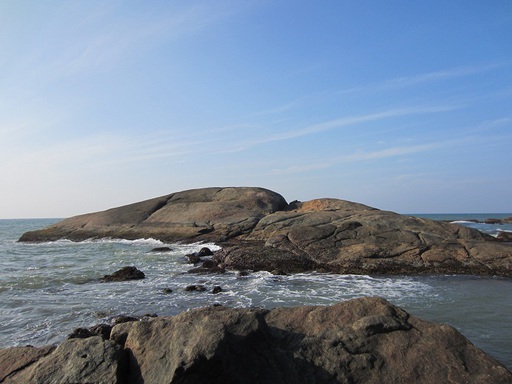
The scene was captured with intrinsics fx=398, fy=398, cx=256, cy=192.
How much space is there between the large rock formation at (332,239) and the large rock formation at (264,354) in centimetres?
1114

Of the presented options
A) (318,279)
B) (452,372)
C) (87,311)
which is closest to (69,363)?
(452,372)

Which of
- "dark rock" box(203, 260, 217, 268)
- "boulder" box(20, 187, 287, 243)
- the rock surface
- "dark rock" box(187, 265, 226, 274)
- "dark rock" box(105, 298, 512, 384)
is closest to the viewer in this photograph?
"dark rock" box(105, 298, 512, 384)

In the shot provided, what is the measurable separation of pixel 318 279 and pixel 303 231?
16.6ft

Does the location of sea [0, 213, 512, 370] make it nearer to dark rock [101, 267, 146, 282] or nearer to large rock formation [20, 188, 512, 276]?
dark rock [101, 267, 146, 282]

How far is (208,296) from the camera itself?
12.4m

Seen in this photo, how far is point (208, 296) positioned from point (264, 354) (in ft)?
26.2

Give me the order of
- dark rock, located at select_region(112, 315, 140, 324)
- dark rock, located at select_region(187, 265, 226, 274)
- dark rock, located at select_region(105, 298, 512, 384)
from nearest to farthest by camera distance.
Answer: dark rock, located at select_region(105, 298, 512, 384) → dark rock, located at select_region(112, 315, 140, 324) → dark rock, located at select_region(187, 265, 226, 274)

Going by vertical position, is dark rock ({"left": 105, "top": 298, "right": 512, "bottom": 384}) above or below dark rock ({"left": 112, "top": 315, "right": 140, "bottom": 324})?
above

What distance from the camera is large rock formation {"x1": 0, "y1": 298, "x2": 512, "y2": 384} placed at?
4273mm

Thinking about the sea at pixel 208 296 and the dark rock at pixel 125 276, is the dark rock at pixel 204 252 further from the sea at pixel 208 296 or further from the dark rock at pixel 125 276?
the dark rock at pixel 125 276

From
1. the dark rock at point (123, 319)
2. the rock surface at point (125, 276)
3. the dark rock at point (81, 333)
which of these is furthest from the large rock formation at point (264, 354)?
the rock surface at point (125, 276)

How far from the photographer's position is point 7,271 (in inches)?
699

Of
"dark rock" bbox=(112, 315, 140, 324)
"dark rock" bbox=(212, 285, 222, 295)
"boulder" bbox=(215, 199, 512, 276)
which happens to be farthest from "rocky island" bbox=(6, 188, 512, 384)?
"boulder" bbox=(215, 199, 512, 276)

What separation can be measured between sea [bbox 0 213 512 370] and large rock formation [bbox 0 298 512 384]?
2.43 metres
